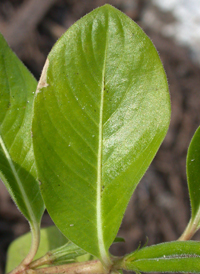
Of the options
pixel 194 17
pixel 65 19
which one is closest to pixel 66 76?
pixel 65 19

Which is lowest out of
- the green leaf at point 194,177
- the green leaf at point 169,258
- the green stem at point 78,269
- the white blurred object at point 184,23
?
the green stem at point 78,269

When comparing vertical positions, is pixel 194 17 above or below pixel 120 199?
above

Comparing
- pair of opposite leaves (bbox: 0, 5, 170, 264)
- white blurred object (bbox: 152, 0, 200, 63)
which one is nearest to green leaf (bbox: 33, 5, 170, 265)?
pair of opposite leaves (bbox: 0, 5, 170, 264)

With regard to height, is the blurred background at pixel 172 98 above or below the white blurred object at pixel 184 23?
below

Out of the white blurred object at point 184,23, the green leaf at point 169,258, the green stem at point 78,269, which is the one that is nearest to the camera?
the green leaf at point 169,258

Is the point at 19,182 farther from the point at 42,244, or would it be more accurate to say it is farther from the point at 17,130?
the point at 42,244

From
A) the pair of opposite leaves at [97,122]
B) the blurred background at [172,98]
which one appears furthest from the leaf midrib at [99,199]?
the blurred background at [172,98]

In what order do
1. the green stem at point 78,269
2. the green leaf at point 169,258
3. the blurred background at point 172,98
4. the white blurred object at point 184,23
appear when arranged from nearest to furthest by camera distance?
Result: 1. the green leaf at point 169,258
2. the green stem at point 78,269
3. the blurred background at point 172,98
4. the white blurred object at point 184,23

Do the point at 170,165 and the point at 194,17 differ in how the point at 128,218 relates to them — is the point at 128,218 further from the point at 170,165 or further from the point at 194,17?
the point at 194,17

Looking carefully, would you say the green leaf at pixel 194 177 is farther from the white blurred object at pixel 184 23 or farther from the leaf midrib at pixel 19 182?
the white blurred object at pixel 184 23
